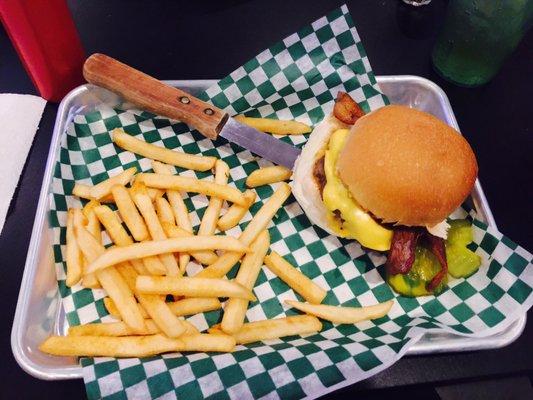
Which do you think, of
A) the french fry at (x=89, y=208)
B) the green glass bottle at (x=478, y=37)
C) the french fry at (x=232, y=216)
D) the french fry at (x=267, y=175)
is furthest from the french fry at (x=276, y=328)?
the green glass bottle at (x=478, y=37)

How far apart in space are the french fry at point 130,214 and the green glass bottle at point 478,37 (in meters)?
1.96

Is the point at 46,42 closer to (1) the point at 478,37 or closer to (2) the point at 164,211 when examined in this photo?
(2) the point at 164,211

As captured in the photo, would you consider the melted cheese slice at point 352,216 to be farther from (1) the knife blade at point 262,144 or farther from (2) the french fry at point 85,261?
(2) the french fry at point 85,261

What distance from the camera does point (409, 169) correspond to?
188 cm

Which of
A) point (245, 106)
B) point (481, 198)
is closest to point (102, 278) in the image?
point (245, 106)

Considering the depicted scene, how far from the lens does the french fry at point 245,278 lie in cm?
183

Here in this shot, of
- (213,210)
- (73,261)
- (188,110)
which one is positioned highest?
(188,110)

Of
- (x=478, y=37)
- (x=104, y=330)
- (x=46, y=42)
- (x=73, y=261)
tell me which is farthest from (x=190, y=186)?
(x=478, y=37)

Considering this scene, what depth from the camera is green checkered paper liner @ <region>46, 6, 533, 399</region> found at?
171 cm

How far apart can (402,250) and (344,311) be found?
34cm

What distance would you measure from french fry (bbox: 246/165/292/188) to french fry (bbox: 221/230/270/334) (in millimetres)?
301

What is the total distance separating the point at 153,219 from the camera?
2018 mm

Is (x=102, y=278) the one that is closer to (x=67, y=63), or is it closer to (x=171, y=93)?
(x=171, y=93)

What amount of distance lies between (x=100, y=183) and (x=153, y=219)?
1.21ft
